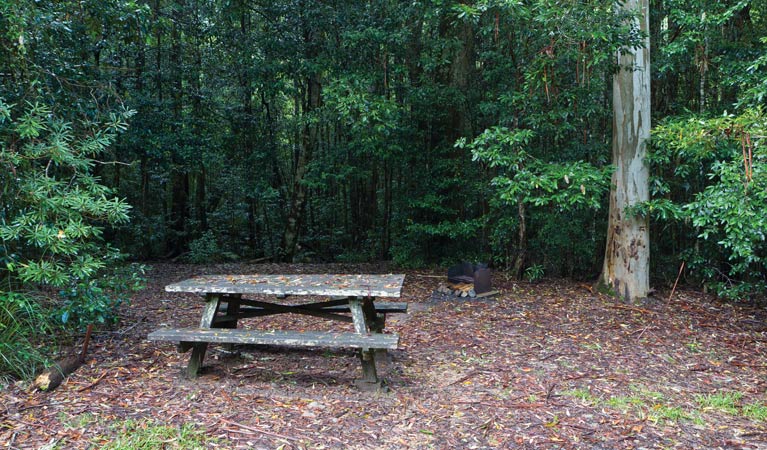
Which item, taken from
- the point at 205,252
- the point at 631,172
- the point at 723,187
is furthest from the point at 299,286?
the point at 205,252

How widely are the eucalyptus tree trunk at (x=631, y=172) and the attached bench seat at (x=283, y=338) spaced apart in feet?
13.9

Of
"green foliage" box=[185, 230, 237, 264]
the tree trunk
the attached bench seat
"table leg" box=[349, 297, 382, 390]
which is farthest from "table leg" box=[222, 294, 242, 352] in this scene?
"green foliage" box=[185, 230, 237, 264]

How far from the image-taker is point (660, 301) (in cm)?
637

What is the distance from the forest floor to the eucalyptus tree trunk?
77cm

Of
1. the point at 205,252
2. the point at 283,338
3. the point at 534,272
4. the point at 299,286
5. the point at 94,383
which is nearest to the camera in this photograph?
the point at 283,338

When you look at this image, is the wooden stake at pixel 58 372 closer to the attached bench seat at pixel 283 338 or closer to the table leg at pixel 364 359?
the attached bench seat at pixel 283 338

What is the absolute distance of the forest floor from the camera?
3.00 metres

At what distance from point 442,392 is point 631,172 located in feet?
13.6

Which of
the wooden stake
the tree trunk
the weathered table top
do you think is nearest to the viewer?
the wooden stake

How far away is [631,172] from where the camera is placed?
20.5 feet

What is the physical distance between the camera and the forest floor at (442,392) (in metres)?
3.00

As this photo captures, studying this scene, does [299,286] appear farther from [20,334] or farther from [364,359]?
[20,334]

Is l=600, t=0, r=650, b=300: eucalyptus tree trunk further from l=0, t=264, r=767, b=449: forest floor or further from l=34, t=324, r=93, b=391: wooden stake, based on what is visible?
l=34, t=324, r=93, b=391: wooden stake

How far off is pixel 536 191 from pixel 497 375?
12.0 ft
